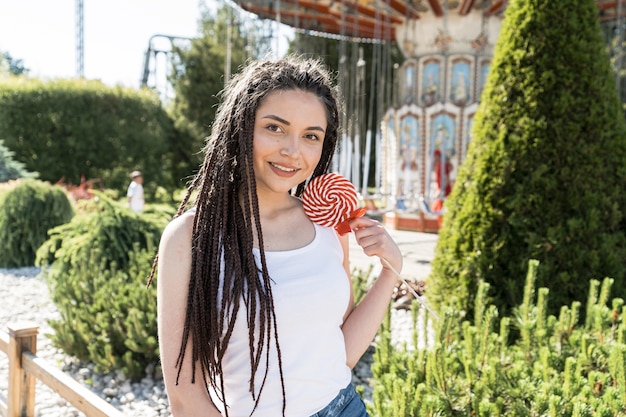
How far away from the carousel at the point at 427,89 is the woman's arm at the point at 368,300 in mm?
11130

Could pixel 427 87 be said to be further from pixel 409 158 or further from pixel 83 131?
pixel 83 131

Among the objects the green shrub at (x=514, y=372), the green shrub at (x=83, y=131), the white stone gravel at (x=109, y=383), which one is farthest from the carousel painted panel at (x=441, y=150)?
the green shrub at (x=514, y=372)

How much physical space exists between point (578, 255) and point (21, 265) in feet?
28.7

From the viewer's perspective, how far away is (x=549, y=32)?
3.96 m

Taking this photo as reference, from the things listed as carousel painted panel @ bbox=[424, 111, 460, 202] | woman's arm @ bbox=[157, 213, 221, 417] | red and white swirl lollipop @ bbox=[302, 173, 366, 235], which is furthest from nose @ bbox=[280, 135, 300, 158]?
carousel painted panel @ bbox=[424, 111, 460, 202]

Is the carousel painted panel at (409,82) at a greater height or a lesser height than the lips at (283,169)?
greater

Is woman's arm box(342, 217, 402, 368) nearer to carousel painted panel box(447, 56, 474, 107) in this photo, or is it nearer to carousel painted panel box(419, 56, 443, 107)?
carousel painted panel box(447, 56, 474, 107)

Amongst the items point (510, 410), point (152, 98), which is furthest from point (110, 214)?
point (152, 98)

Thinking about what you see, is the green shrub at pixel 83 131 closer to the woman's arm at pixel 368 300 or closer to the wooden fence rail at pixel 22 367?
the wooden fence rail at pixel 22 367

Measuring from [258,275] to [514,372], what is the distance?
60.3 inches

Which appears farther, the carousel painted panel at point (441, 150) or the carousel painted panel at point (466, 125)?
the carousel painted panel at point (441, 150)

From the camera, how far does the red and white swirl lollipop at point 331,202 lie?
165 cm

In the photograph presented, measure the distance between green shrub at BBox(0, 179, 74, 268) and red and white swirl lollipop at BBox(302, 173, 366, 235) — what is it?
907cm

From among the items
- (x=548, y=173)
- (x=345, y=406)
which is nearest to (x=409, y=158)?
(x=548, y=173)
